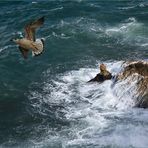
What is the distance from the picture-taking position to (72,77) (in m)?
25.2

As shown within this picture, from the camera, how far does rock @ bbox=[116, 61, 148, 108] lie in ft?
69.0

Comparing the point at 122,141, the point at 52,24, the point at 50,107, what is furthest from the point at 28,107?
the point at 52,24

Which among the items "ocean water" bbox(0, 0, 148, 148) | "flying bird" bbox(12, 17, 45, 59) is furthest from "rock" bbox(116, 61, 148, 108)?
"flying bird" bbox(12, 17, 45, 59)

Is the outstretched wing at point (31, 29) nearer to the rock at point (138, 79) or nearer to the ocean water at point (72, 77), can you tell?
the ocean water at point (72, 77)

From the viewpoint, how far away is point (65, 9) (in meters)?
35.2

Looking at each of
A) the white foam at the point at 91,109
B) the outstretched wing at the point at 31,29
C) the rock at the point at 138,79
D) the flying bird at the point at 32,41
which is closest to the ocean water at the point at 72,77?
the white foam at the point at 91,109

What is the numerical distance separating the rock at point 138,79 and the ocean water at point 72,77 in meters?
0.31

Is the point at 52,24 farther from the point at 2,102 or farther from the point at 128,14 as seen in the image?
the point at 2,102

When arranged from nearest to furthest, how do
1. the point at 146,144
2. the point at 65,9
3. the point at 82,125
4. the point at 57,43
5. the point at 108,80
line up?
1. the point at 146,144
2. the point at 82,125
3. the point at 108,80
4. the point at 57,43
5. the point at 65,9

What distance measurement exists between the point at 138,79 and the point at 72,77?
4.61 meters

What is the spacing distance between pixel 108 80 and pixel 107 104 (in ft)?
6.30

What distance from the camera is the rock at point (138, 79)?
21031 millimetres

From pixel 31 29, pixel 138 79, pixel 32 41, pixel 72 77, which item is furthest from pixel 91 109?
pixel 31 29

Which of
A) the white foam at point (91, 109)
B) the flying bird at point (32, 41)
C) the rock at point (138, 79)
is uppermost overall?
the flying bird at point (32, 41)
